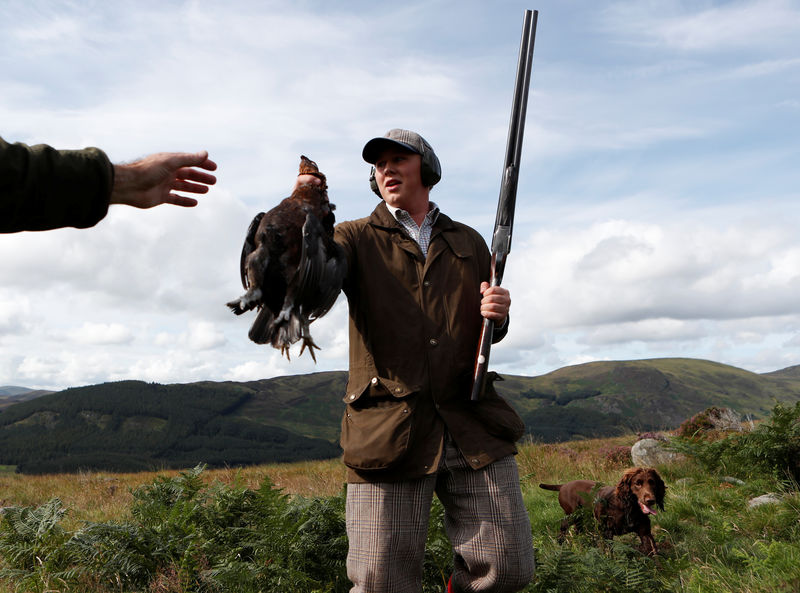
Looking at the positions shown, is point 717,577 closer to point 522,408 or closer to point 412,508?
point 412,508

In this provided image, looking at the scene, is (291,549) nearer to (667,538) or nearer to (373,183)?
(373,183)

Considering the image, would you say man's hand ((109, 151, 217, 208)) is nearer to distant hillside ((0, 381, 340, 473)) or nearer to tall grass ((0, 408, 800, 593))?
tall grass ((0, 408, 800, 593))

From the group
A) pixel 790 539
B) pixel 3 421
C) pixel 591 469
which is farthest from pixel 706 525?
pixel 3 421

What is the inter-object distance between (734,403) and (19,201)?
18237 centimetres

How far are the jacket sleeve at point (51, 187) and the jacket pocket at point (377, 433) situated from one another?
165cm

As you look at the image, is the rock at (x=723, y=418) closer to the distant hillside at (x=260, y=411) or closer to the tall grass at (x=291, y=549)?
the tall grass at (x=291, y=549)

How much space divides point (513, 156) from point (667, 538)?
4.57 m

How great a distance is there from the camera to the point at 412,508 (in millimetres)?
3139

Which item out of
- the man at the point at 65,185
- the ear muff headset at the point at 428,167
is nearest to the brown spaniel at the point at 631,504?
the ear muff headset at the point at 428,167

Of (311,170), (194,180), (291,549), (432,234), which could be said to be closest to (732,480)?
(291,549)

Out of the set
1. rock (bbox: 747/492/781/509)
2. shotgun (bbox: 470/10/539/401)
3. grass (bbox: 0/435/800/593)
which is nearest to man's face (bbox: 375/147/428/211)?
shotgun (bbox: 470/10/539/401)

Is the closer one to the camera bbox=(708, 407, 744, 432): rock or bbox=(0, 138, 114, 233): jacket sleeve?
bbox=(0, 138, 114, 233): jacket sleeve

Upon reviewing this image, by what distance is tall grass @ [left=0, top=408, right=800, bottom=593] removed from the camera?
4.11 meters

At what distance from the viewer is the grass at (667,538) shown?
13.5ft
